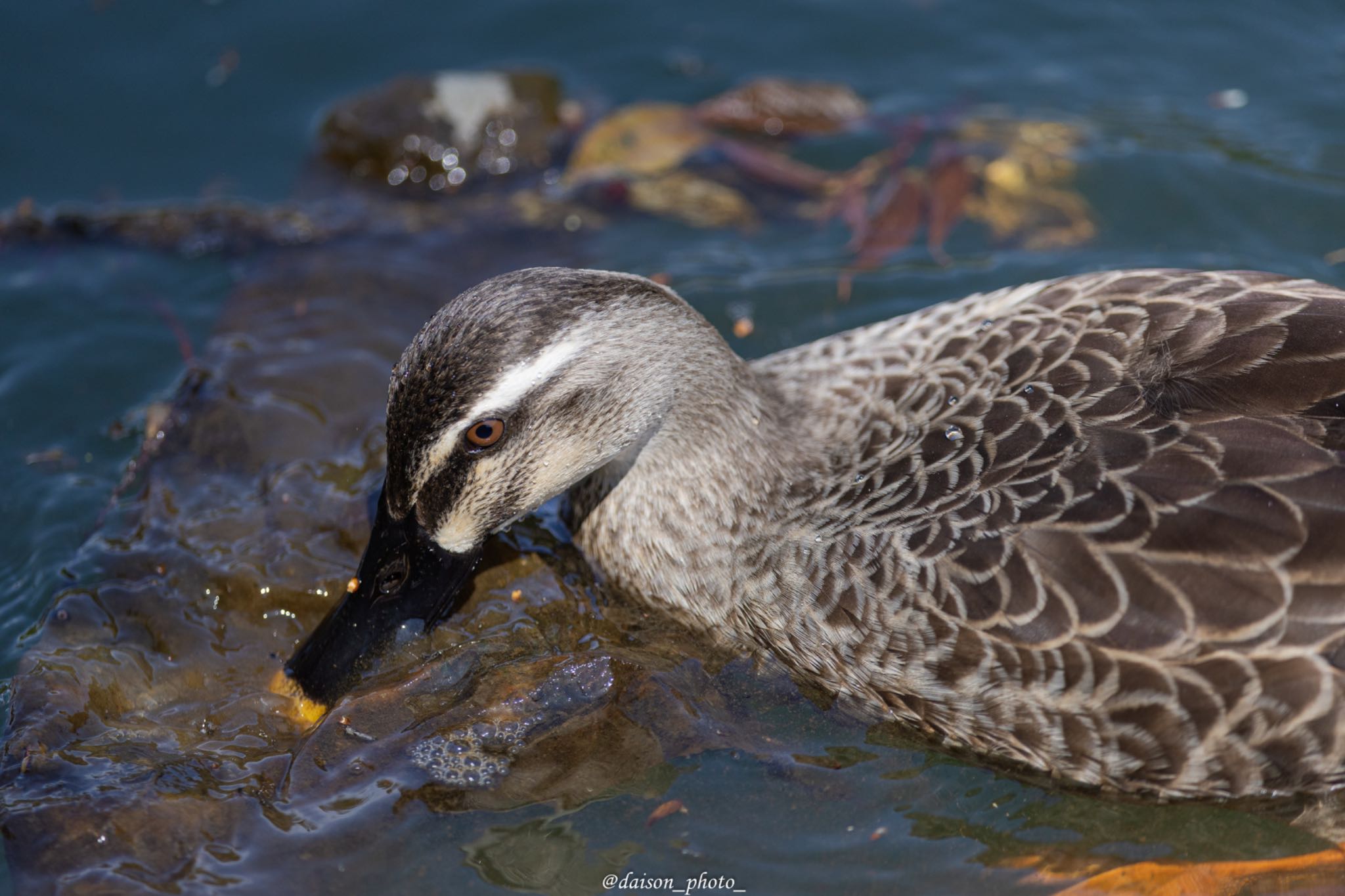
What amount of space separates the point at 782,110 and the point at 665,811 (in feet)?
18.3

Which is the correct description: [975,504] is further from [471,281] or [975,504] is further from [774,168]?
[774,168]

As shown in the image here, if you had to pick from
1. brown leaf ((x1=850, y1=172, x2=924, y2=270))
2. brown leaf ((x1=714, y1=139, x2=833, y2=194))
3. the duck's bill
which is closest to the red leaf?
brown leaf ((x1=850, y1=172, x2=924, y2=270))

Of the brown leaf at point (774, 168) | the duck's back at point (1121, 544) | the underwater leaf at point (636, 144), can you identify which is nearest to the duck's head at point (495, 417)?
the duck's back at point (1121, 544)

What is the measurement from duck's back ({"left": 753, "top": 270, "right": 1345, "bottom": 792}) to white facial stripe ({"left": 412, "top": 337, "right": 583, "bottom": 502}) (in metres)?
1.34

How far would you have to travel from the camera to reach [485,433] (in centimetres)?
496

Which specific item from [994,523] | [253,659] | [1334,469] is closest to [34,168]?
[253,659]

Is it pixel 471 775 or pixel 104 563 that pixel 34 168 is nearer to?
pixel 104 563

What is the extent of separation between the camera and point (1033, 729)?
4.99 meters

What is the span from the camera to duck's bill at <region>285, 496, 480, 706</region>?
532cm

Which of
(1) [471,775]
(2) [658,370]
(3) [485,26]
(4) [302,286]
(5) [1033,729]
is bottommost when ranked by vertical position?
(1) [471,775]

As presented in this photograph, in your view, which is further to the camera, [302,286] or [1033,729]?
[302,286]


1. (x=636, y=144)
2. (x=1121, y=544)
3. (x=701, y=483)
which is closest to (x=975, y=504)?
(x=1121, y=544)

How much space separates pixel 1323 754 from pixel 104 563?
5484 mm

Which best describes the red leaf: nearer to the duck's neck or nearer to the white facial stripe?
the duck's neck
